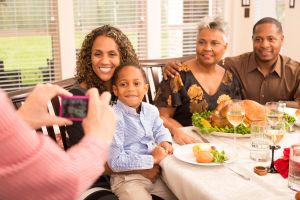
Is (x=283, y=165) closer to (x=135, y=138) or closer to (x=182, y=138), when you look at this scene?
(x=182, y=138)

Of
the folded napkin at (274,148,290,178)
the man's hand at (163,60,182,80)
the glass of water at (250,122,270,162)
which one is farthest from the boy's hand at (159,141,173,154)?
the man's hand at (163,60,182,80)

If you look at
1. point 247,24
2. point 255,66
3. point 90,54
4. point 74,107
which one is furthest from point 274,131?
point 247,24

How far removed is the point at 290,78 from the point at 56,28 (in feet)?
8.19

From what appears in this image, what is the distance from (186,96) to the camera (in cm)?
237

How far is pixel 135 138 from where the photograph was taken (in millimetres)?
1816

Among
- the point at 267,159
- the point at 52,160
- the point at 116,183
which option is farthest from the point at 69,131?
the point at 52,160

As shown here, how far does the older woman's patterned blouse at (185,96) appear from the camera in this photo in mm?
2359

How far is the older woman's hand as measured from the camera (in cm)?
181

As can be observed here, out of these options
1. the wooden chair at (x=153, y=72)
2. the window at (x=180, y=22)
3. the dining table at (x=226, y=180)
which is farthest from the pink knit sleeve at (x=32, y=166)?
the window at (x=180, y=22)

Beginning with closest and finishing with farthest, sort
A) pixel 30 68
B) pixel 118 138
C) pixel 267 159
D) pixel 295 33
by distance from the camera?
pixel 267 159 → pixel 118 138 → pixel 30 68 → pixel 295 33

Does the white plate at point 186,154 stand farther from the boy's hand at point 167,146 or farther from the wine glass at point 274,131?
the wine glass at point 274,131

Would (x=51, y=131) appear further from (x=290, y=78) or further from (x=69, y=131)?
(x=290, y=78)

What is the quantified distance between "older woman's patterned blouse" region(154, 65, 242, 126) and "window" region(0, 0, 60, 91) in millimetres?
2055

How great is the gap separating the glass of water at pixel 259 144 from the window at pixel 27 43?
2.96 m
